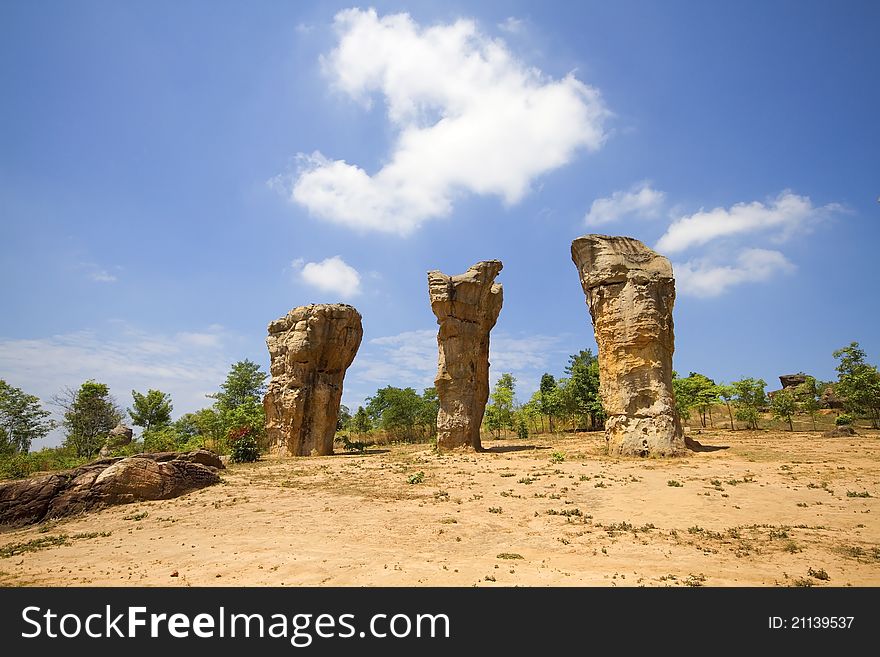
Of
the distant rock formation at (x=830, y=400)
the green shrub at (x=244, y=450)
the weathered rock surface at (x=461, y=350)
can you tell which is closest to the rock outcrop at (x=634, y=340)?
the weathered rock surface at (x=461, y=350)

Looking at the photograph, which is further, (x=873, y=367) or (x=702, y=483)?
(x=873, y=367)

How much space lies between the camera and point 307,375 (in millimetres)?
30500

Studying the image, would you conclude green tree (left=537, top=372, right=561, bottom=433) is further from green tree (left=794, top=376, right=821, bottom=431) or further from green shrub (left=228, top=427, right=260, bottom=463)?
green shrub (left=228, top=427, right=260, bottom=463)

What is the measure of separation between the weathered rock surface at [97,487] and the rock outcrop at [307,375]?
1417 cm

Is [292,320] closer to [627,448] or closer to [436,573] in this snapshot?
[627,448]

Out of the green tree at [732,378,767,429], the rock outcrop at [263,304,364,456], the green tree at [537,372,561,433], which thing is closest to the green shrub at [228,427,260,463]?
the rock outcrop at [263,304,364,456]

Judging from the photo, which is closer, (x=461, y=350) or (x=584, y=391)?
(x=461, y=350)

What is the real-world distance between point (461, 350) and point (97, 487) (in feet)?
59.8

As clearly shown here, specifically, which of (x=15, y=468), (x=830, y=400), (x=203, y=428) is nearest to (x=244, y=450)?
(x=15, y=468)

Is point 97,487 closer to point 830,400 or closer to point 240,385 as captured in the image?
point 240,385

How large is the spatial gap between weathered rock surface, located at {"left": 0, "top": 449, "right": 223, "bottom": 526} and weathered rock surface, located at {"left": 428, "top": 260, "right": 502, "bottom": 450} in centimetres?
1387
